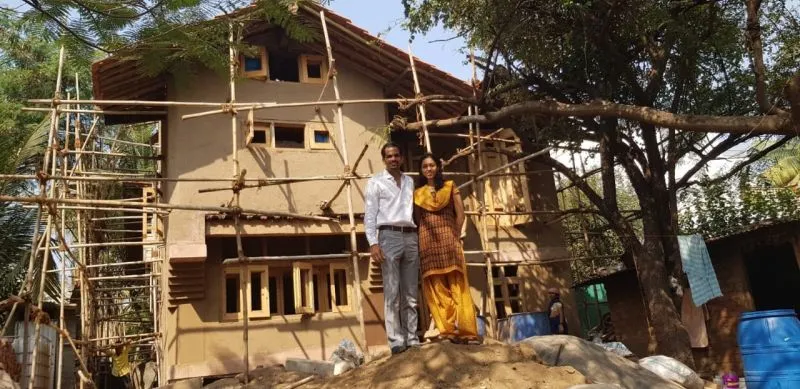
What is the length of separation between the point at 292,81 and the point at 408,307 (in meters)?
6.65

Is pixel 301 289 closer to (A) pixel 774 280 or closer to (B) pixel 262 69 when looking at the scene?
(B) pixel 262 69

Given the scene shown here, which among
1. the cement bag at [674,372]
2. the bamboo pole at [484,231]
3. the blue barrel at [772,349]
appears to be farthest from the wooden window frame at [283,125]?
the blue barrel at [772,349]

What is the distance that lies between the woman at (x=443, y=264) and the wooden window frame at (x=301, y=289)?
14.6 feet

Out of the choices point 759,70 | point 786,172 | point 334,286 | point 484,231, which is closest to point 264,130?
point 334,286

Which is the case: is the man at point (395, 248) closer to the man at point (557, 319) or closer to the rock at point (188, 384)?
the rock at point (188, 384)

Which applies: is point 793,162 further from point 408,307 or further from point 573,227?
point 408,307

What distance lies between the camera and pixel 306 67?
36.3 feet

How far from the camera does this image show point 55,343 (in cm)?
1193

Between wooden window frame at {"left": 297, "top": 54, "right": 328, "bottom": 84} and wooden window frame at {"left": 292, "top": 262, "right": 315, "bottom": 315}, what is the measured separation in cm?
332

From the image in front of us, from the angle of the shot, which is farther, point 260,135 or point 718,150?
point 260,135

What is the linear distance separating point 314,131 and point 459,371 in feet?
21.7

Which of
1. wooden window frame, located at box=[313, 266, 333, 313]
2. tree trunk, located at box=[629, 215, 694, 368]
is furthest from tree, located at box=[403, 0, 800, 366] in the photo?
wooden window frame, located at box=[313, 266, 333, 313]

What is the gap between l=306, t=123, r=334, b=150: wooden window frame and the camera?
10531 millimetres

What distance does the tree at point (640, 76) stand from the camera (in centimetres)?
929
